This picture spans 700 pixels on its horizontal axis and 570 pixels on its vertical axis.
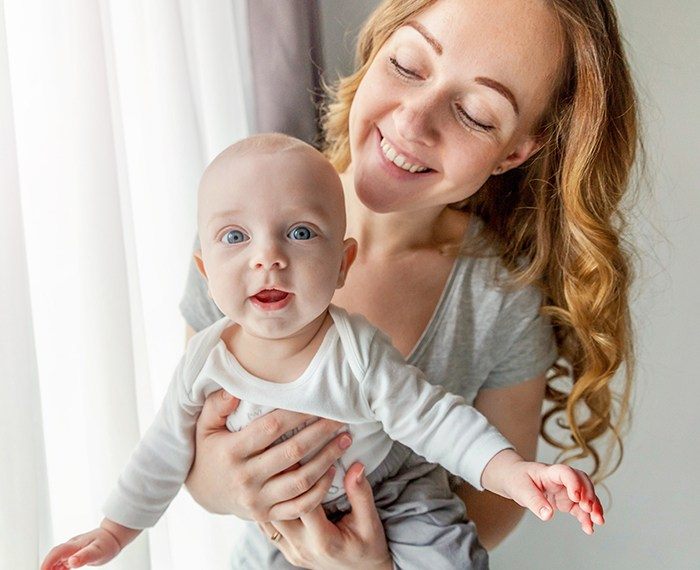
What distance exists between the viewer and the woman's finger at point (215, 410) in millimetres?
1156

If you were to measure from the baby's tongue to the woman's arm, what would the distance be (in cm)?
59

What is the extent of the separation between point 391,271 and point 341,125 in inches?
11.4

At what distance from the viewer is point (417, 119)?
123cm

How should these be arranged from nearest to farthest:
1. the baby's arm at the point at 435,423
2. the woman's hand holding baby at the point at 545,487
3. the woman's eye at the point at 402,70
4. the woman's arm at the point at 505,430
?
the woman's hand holding baby at the point at 545,487, the baby's arm at the point at 435,423, the woman's eye at the point at 402,70, the woman's arm at the point at 505,430

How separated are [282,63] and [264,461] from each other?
2.47 ft

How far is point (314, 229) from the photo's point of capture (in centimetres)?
105

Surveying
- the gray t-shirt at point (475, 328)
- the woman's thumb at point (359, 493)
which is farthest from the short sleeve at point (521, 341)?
the woman's thumb at point (359, 493)

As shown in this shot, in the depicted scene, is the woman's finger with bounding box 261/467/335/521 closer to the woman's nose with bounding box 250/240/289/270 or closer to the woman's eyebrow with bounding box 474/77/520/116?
the woman's nose with bounding box 250/240/289/270

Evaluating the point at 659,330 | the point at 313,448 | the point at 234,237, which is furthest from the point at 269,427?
the point at 659,330

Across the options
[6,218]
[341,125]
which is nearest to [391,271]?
[341,125]

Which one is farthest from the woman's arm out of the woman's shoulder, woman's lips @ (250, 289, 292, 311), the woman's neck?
woman's lips @ (250, 289, 292, 311)

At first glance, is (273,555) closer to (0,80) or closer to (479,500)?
(479,500)

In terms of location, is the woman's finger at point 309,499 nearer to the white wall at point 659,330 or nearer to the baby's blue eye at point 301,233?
the baby's blue eye at point 301,233

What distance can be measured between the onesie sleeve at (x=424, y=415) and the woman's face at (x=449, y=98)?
29 cm
